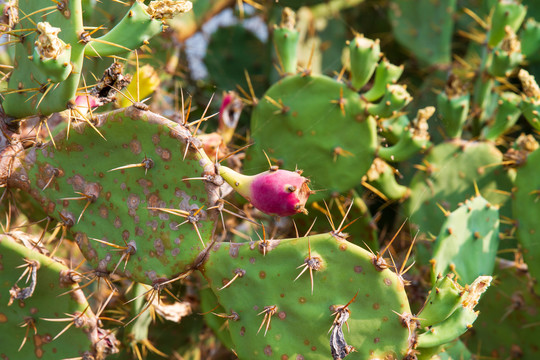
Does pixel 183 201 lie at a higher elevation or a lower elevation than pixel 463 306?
higher

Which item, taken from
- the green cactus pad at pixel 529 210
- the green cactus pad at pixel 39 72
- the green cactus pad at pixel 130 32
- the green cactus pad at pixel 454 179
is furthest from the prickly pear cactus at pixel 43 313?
the green cactus pad at pixel 529 210

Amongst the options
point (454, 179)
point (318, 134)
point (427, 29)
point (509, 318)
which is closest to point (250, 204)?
point (318, 134)

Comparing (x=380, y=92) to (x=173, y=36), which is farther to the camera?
(x=173, y=36)

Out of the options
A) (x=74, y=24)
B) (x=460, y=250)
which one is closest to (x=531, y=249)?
(x=460, y=250)

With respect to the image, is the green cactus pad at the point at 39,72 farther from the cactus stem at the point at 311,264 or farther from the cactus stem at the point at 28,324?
the cactus stem at the point at 311,264

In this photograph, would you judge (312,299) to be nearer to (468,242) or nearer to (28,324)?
(468,242)

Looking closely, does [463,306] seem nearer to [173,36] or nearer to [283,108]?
[283,108]

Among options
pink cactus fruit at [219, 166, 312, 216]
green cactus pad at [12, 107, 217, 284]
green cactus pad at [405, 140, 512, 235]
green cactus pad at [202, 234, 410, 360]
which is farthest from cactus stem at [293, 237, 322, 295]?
green cactus pad at [405, 140, 512, 235]

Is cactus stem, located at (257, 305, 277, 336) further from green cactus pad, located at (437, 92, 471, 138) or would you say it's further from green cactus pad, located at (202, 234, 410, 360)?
green cactus pad, located at (437, 92, 471, 138)
